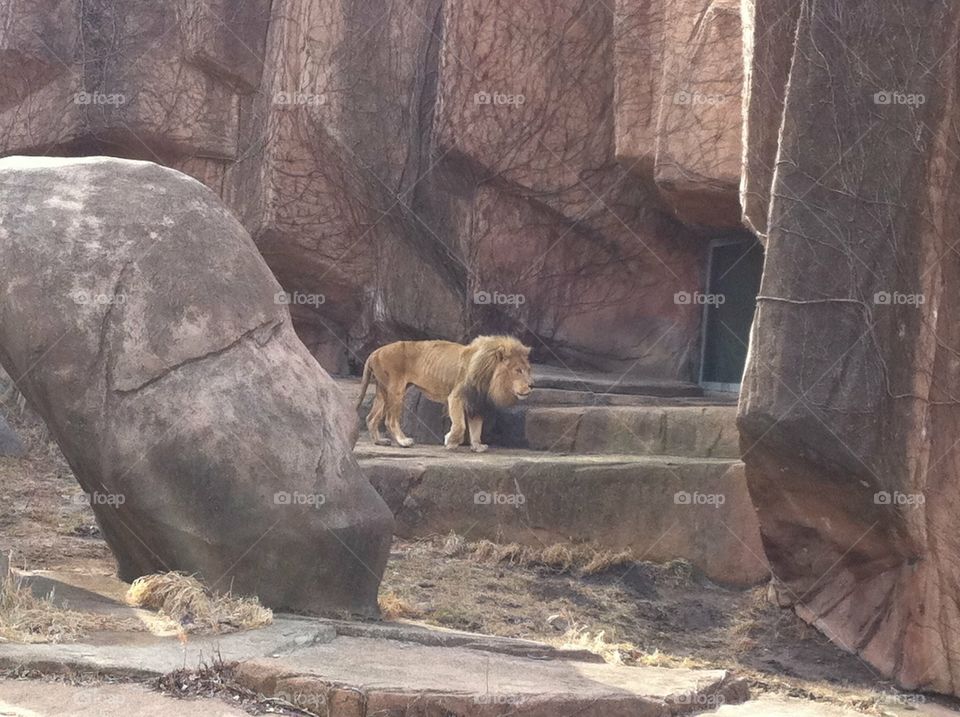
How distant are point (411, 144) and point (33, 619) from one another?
9.18 meters

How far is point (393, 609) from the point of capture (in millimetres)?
6867

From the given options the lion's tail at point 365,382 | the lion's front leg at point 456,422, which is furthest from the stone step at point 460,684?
the lion's tail at point 365,382

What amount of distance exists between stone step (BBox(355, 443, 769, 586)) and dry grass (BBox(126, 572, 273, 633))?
371 centimetres

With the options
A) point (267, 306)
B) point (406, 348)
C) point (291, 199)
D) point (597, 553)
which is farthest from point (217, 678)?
point (291, 199)

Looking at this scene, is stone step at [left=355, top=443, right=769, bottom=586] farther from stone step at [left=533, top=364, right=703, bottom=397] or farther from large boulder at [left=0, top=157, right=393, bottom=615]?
large boulder at [left=0, top=157, right=393, bottom=615]

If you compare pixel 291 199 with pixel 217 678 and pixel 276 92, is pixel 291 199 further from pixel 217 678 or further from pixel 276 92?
pixel 217 678

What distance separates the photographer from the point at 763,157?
792cm

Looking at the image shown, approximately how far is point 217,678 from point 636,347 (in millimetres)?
8785

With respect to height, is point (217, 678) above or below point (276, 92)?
below

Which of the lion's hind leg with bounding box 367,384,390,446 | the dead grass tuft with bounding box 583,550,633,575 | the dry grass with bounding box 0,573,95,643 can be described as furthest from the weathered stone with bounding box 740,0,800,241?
the lion's hind leg with bounding box 367,384,390,446

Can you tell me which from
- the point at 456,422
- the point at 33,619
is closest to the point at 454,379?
the point at 456,422

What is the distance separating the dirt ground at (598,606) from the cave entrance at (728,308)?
399cm

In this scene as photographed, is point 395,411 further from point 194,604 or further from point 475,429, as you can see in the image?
point 194,604

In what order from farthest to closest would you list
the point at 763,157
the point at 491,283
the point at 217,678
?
1. the point at 491,283
2. the point at 763,157
3. the point at 217,678
